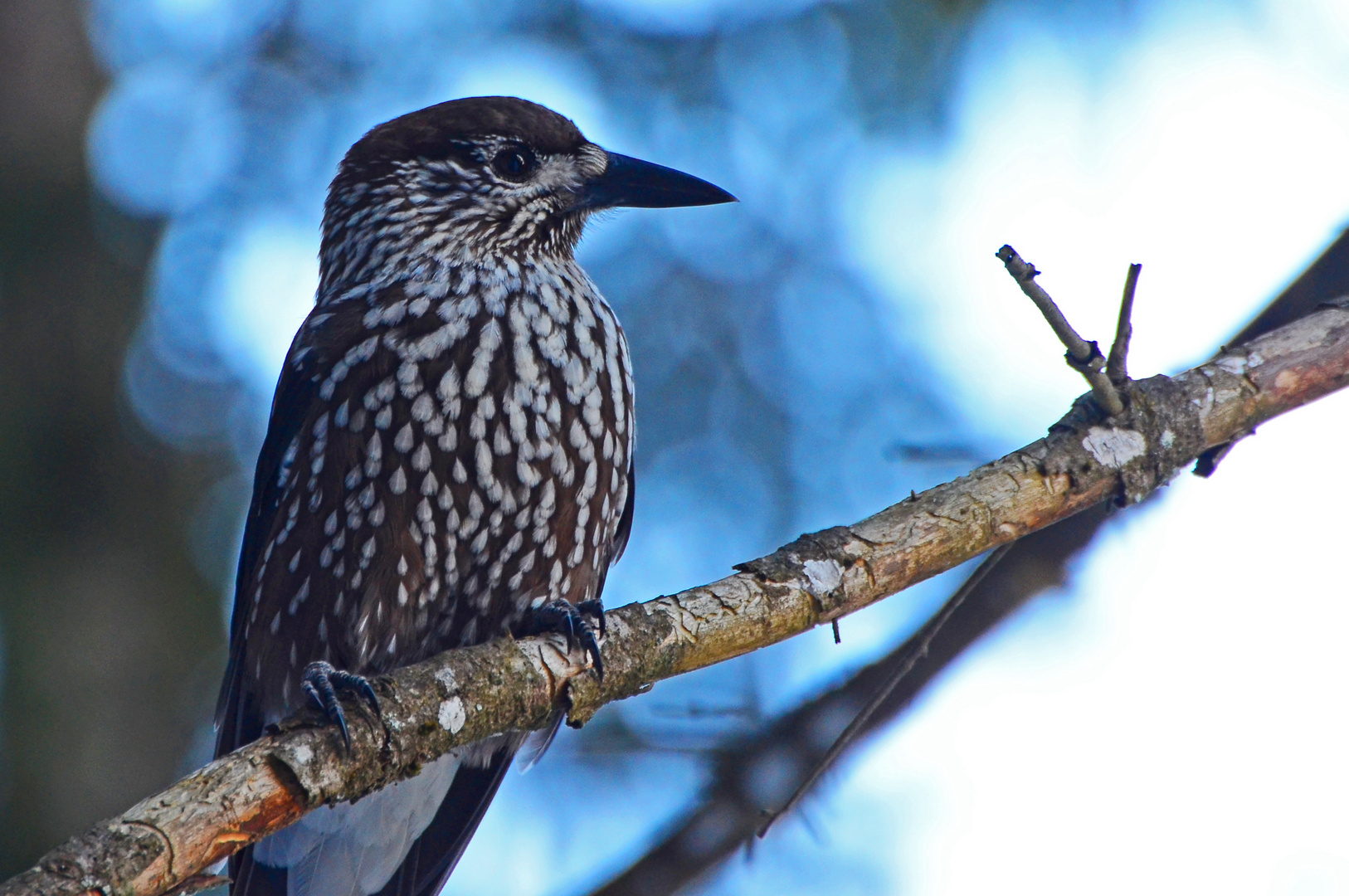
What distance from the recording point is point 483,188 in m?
3.96

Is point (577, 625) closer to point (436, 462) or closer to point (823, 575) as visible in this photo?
point (823, 575)

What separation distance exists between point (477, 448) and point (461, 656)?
0.79 m

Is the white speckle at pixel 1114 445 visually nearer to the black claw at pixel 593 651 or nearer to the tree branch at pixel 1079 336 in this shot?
the tree branch at pixel 1079 336

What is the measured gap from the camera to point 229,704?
11.6 ft

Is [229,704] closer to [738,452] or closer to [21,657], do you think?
[21,657]

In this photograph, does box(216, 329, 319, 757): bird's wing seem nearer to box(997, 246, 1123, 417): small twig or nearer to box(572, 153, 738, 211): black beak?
box(572, 153, 738, 211): black beak

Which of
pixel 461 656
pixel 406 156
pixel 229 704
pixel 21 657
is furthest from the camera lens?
pixel 21 657

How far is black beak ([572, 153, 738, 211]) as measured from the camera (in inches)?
158

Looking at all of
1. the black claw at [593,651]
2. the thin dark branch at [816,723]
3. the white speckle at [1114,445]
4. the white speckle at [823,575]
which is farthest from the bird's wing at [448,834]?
the white speckle at [1114,445]

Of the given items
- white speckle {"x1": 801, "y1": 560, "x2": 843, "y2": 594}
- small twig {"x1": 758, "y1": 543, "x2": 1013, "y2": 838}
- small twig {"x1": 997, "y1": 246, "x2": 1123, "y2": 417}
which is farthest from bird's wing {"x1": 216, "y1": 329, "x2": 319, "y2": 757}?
small twig {"x1": 997, "y1": 246, "x2": 1123, "y2": 417}

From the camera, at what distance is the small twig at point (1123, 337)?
8.29 ft

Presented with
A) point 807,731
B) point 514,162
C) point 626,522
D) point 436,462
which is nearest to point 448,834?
point 626,522

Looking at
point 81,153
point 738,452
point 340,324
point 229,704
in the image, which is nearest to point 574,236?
point 340,324

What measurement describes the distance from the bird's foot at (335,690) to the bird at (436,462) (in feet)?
1.63
